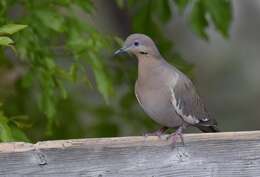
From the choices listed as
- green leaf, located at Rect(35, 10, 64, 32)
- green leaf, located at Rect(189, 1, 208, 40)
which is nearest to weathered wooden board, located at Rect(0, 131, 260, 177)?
green leaf, located at Rect(35, 10, 64, 32)

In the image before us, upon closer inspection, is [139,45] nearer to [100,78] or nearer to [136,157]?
[100,78]

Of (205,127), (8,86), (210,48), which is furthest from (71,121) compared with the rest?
(210,48)

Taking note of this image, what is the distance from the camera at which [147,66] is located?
13.8ft

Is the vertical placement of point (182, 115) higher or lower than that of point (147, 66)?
lower

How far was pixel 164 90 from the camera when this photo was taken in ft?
13.8

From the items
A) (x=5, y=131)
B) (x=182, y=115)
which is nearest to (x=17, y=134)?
(x=5, y=131)

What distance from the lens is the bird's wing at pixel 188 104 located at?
4234mm

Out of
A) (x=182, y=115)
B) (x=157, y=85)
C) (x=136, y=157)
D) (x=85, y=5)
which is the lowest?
(x=136, y=157)

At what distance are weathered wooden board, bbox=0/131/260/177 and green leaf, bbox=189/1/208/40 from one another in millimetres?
1535

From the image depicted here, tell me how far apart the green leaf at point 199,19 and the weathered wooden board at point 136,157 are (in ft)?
5.04

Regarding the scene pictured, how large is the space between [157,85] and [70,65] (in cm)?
107

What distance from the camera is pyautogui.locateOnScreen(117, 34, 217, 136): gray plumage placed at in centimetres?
415

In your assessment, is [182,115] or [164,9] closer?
[182,115]

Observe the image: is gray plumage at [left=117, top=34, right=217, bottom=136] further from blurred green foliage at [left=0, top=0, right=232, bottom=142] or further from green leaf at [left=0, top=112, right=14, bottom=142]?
green leaf at [left=0, top=112, right=14, bottom=142]
